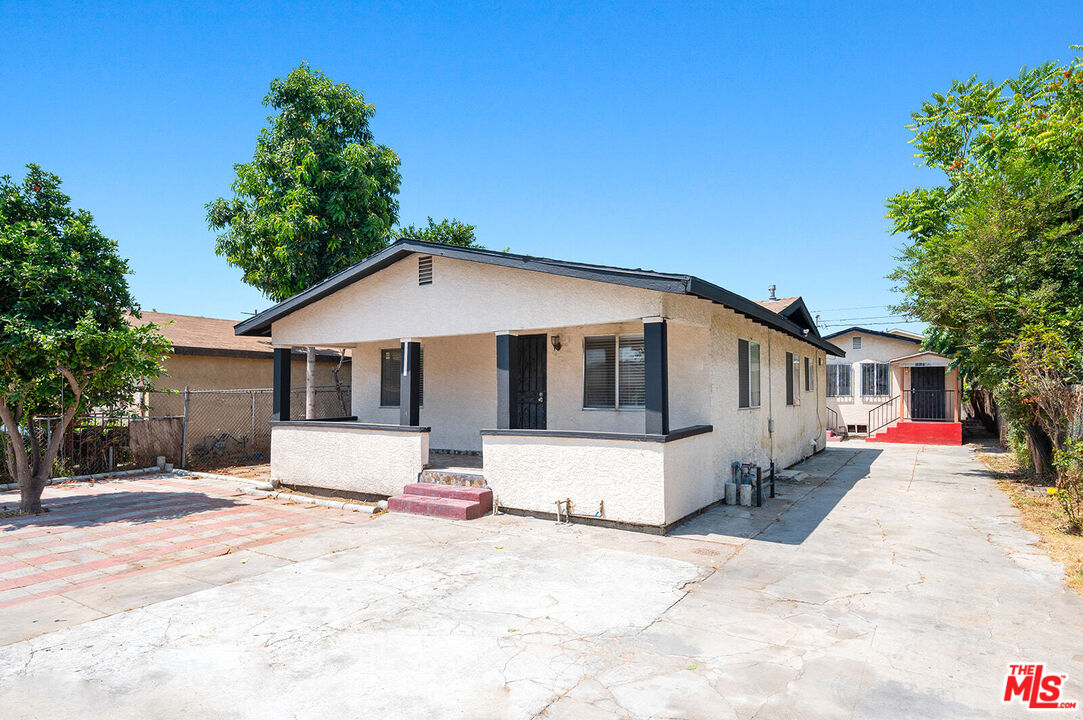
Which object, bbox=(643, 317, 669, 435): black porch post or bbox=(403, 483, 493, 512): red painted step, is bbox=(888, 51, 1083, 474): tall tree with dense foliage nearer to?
bbox=(643, 317, 669, 435): black porch post

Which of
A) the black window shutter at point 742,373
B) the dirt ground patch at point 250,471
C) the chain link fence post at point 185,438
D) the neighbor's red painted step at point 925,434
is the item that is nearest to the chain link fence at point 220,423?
the chain link fence post at point 185,438

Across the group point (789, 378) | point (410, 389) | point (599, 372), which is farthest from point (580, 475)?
point (789, 378)

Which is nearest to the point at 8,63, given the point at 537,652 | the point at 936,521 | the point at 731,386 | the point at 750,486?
the point at 537,652

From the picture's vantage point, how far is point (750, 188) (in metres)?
16.3

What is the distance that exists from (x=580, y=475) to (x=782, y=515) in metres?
3.19

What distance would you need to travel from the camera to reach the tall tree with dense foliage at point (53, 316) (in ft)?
27.9

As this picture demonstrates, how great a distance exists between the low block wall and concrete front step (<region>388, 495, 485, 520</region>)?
0.47 meters

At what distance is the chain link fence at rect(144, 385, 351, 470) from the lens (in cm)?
1460

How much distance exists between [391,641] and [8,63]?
1152cm

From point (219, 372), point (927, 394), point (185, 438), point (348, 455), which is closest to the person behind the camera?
point (348, 455)

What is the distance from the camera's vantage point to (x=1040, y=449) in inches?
448

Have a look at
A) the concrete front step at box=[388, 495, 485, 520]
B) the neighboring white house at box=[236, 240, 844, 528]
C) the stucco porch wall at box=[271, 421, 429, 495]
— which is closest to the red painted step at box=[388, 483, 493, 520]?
the concrete front step at box=[388, 495, 485, 520]

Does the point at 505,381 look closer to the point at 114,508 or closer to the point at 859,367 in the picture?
the point at 114,508

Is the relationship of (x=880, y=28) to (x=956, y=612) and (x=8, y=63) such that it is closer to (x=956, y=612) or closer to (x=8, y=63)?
(x=956, y=612)
